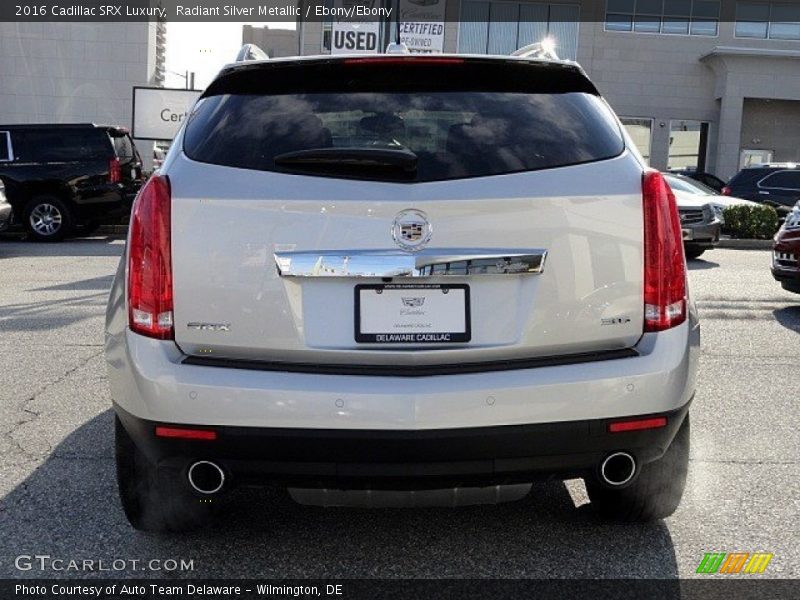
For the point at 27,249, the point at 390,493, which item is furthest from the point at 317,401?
the point at 27,249

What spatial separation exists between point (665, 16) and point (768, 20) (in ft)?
12.5

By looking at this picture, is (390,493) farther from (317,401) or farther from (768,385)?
(768,385)

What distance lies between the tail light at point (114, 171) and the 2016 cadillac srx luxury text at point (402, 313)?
1447cm

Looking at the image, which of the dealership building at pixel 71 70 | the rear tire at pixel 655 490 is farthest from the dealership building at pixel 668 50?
the rear tire at pixel 655 490

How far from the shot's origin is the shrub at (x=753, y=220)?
17891 mm

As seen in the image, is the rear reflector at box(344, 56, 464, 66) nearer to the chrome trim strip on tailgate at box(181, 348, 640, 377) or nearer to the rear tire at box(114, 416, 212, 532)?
the chrome trim strip on tailgate at box(181, 348, 640, 377)

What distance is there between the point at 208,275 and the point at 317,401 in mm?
505

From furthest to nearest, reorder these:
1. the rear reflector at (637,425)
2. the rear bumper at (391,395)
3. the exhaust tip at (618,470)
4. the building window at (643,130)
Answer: the building window at (643,130), the exhaust tip at (618,470), the rear reflector at (637,425), the rear bumper at (391,395)

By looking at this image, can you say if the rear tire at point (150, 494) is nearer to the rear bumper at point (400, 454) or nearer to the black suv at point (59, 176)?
the rear bumper at point (400, 454)

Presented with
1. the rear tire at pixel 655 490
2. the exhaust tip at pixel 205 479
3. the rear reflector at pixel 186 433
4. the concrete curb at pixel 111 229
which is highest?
the rear reflector at pixel 186 433

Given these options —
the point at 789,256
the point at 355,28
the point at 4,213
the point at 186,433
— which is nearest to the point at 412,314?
the point at 186,433

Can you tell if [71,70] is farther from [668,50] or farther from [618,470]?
[618,470]

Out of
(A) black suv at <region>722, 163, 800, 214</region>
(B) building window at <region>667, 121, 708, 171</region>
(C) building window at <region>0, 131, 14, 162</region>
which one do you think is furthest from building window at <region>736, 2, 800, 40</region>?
(C) building window at <region>0, 131, 14, 162</region>

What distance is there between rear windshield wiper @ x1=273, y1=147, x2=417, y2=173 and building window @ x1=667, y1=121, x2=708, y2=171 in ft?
109
